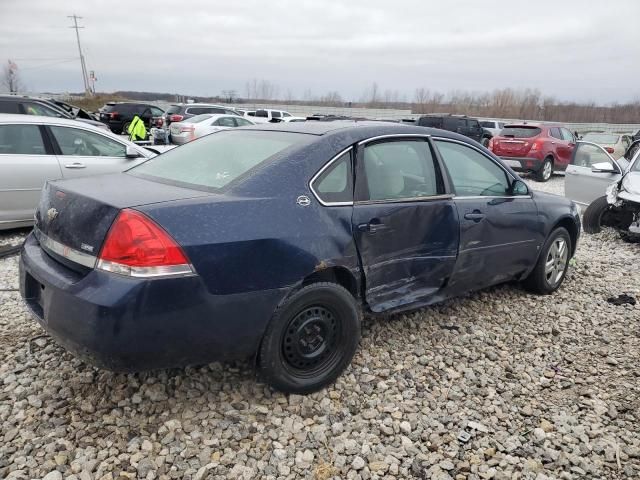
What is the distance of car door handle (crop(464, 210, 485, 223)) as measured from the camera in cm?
371

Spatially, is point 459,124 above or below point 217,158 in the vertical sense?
below

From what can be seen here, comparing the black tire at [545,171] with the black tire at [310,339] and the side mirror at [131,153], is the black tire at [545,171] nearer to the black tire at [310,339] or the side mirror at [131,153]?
the side mirror at [131,153]

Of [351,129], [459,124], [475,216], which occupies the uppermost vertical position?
[351,129]

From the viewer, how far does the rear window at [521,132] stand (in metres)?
14.5

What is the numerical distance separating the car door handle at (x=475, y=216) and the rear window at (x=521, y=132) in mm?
11965

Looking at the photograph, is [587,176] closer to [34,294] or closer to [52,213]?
[52,213]

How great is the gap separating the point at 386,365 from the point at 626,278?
143 inches

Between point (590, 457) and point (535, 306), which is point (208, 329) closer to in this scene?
point (590, 457)

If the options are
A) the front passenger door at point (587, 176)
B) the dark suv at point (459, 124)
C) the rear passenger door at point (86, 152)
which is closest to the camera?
the rear passenger door at point (86, 152)

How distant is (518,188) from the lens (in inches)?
170

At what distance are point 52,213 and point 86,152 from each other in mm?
4026

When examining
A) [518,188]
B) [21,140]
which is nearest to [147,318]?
[518,188]

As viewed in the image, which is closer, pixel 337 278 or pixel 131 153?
pixel 337 278

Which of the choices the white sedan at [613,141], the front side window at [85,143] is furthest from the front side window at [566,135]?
the front side window at [85,143]
